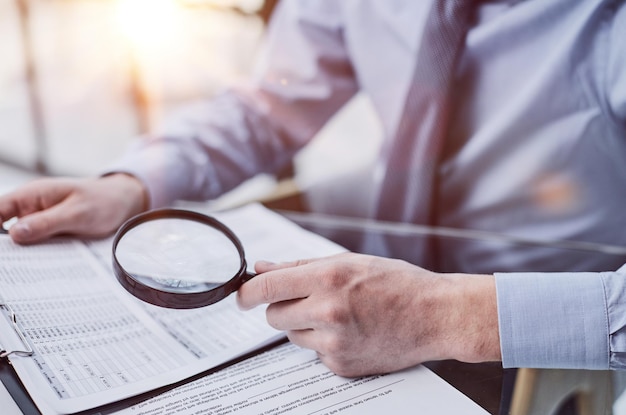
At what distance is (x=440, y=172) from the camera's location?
129cm

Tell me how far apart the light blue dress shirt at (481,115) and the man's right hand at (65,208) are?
0.36ft

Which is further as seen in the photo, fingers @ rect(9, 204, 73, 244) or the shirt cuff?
fingers @ rect(9, 204, 73, 244)

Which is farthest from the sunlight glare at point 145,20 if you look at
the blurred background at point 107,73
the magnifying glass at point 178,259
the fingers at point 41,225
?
the magnifying glass at point 178,259

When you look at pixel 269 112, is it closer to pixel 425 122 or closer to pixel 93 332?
pixel 425 122

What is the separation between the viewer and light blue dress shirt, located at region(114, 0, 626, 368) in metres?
1.09

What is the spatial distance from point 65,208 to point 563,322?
0.75 m

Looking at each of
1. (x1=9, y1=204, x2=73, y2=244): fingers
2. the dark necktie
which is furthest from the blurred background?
(x1=9, y1=204, x2=73, y2=244): fingers

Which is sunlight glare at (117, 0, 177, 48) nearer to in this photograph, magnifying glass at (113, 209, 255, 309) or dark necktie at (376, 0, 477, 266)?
dark necktie at (376, 0, 477, 266)

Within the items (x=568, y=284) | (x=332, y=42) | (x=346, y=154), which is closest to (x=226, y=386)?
(x=568, y=284)

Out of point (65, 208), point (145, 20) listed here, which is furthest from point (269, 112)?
point (145, 20)

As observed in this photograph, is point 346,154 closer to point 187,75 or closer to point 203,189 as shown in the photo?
point 203,189

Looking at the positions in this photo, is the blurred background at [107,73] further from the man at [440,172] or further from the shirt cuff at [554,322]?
the shirt cuff at [554,322]

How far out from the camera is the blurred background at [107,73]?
284 centimetres

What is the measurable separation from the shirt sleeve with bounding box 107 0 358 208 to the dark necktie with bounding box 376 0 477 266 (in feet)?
0.94
